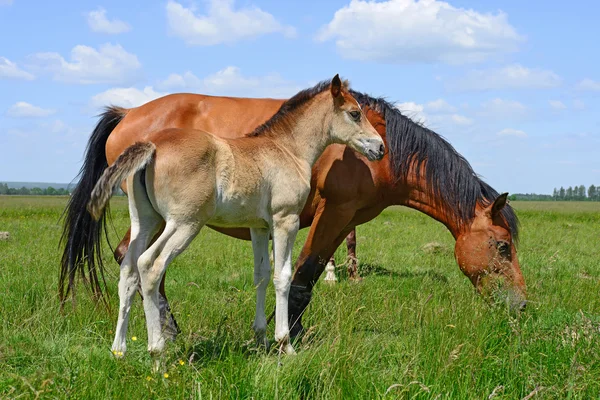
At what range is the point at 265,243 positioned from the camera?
4734mm

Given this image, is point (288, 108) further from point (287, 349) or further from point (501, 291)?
point (501, 291)

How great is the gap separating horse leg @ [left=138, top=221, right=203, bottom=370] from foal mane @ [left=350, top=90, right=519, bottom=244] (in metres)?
2.86

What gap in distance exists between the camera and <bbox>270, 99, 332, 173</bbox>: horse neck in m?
4.94

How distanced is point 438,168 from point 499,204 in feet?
2.38

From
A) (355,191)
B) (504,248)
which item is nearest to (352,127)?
(355,191)

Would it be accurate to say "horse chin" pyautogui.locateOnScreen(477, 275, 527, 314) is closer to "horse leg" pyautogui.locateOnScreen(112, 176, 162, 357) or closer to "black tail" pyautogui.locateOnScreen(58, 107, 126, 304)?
"horse leg" pyautogui.locateOnScreen(112, 176, 162, 357)

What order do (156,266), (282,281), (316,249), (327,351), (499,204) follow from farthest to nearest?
(499,204) → (316,249) → (282,281) → (327,351) → (156,266)

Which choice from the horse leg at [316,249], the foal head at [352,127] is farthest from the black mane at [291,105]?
the horse leg at [316,249]

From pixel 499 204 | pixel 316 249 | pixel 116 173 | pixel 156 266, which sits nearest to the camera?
pixel 116 173

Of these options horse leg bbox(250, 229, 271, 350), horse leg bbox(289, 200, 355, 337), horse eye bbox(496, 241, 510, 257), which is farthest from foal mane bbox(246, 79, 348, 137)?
horse eye bbox(496, 241, 510, 257)

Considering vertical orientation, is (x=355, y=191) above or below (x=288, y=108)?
below

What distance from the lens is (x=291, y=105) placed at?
5062mm

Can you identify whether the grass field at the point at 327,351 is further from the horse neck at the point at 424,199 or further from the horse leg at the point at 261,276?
the horse neck at the point at 424,199

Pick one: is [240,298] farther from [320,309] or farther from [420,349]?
[420,349]
